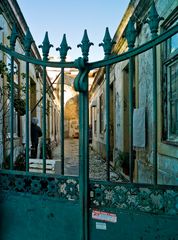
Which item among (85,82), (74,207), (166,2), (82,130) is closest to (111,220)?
(74,207)

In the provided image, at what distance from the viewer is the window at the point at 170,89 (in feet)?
11.5

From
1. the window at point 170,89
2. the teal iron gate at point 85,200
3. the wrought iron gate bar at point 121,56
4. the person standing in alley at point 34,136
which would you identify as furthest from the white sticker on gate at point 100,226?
the person standing in alley at point 34,136

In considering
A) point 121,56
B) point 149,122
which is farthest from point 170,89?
point 121,56

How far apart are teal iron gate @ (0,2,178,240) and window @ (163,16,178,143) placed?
1.79 m

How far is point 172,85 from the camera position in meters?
3.64

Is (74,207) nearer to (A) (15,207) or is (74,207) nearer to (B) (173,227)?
(A) (15,207)

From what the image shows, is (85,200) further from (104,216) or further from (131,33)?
(131,33)

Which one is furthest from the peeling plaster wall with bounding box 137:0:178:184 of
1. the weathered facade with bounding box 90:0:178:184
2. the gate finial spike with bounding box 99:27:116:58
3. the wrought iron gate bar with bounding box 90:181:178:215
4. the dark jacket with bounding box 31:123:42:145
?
the dark jacket with bounding box 31:123:42:145

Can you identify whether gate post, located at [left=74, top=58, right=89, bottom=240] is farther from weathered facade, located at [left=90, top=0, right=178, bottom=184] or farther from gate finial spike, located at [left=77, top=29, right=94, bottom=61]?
weathered facade, located at [left=90, top=0, right=178, bottom=184]

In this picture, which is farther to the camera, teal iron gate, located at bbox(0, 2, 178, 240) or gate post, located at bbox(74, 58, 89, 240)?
gate post, located at bbox(74, 58, 89, 240)

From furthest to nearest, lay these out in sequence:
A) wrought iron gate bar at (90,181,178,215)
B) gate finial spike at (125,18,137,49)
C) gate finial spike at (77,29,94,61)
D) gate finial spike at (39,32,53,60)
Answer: gate finial spike at (39,32,53,60) < gate finial spike at (77,29,94,61) < gate finial spike at (125,18,137,49) < wrought iron gate bar at (90,181,178,215)

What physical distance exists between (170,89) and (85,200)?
2.38 m

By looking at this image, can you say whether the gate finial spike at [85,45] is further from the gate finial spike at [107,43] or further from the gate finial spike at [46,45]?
the gate finial spike at [46,45]

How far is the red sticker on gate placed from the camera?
184cm
